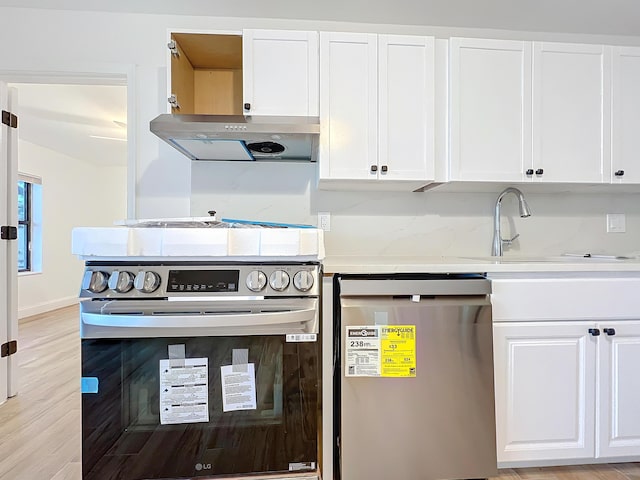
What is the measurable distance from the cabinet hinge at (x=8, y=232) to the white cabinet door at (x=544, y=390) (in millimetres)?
2676

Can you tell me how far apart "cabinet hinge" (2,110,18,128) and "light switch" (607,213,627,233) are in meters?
3.66

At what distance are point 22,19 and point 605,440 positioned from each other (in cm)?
349

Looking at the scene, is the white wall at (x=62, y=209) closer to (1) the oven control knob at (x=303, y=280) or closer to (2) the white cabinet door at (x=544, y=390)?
(1) the oven control knob at (x=303, y=280)

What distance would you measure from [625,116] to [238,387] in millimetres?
2252

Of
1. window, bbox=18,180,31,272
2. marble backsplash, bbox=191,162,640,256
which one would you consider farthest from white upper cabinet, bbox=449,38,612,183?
window, bbox=18,180,31,272

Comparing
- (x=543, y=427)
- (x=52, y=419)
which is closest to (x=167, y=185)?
(x=52, y=419)

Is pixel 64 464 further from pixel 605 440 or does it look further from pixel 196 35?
pixel 605 440

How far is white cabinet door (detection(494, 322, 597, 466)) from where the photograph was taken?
1.46 meters

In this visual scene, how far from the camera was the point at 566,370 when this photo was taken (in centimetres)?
147

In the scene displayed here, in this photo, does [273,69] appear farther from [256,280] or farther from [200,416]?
[200,416]

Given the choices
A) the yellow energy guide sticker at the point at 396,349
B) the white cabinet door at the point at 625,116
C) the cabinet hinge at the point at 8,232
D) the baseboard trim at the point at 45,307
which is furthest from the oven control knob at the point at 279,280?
the baseboard trim at the point at 45,307

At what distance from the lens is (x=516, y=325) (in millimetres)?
1460

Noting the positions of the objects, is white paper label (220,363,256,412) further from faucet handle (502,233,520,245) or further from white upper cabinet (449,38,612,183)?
faucet handle (502,233,520,245)

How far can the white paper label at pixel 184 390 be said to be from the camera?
1213 millimetres
